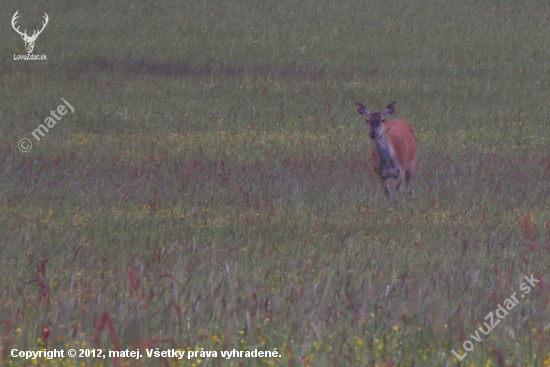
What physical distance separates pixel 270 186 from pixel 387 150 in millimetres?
1913

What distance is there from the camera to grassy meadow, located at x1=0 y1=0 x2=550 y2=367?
4500 mm

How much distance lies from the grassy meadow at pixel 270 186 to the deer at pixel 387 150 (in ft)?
1.30

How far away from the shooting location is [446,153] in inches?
648

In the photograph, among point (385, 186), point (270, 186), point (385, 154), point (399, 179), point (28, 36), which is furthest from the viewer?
point (28, 36)

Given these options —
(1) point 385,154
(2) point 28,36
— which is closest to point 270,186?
(1) point 385,154

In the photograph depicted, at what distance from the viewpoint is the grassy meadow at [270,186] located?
4.50 m

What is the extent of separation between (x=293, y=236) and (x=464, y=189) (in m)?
4.20

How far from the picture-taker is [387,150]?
503 inches

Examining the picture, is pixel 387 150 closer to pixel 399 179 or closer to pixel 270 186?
pixel 399 179

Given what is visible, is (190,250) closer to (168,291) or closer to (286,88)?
(168,291)

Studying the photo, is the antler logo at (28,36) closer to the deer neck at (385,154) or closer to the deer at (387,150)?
the deer at (387,150)

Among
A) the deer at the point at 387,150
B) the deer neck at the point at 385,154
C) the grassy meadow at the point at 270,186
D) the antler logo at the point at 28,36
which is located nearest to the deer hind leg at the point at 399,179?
the deer at the point at 387,150

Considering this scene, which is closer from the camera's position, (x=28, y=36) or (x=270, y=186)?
(x=270, y=186)

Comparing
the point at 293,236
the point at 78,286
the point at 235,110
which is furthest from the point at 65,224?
the point at 235,110
